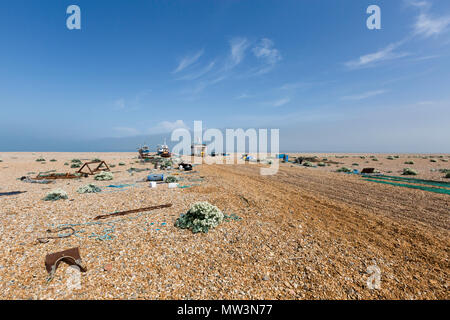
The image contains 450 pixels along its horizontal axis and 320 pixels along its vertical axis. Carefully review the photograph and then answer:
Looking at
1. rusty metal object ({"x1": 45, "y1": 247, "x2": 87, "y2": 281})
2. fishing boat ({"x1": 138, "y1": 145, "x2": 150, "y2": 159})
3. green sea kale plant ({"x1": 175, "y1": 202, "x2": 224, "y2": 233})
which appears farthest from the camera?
fishing boat ({"x1": 138, "y1": 145, "x2": 150, "y2": 159})

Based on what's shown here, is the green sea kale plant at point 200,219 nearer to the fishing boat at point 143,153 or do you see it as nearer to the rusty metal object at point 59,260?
the rusty metal object at point 59,260

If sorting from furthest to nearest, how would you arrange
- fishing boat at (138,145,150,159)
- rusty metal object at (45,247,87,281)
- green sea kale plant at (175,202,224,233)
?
1. fishing boat at (138,145,150,159)
2. green sea kale plant at (175,202,224,233)
3. rusty metal object at (45,247,87,281)

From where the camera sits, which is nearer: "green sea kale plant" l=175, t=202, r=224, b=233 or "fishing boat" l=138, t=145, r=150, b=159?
"green sea kale plant" l=175, t=202, r=224, b=233

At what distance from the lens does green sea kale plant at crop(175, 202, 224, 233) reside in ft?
24.6

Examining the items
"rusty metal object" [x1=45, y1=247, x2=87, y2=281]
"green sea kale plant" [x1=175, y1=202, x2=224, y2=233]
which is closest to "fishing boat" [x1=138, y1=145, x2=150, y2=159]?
"green sea kale plant" [x1=175, y1=202, x2=224, y2=233]

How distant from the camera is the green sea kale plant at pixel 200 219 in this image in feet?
24.6

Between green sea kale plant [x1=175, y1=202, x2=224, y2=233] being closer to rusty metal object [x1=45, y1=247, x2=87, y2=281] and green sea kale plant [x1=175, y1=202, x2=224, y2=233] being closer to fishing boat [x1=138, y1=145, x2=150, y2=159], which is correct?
rusty metal object [x1=45, y1=247, x2=87, y2=281]

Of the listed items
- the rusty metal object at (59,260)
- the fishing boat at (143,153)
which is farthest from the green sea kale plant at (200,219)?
the fishing boat at (143,153)

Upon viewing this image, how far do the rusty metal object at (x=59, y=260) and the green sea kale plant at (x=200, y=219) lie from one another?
11.1ft

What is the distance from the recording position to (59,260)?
4.91 m

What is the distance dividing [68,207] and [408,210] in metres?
18.5

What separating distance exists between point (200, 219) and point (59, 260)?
4489 millimetres

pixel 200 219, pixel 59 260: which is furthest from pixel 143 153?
pixel 59 260

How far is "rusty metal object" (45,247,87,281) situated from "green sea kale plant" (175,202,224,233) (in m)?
3.40
